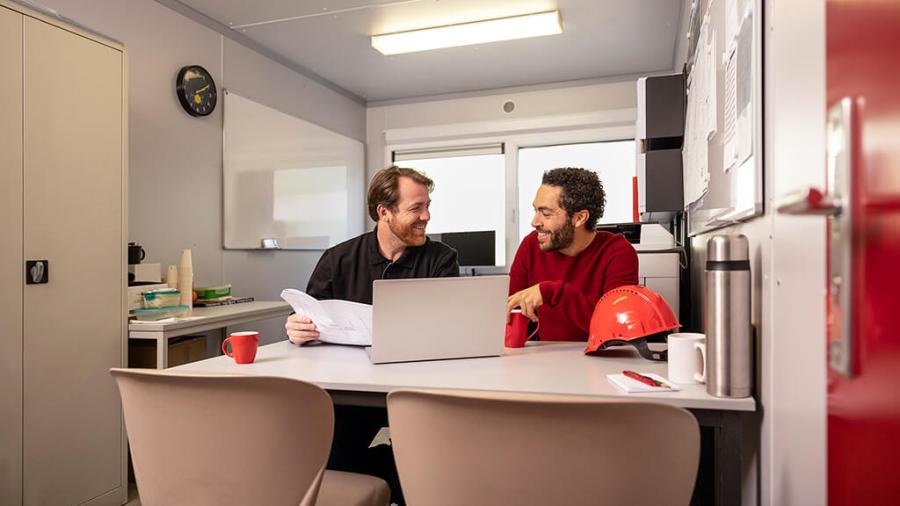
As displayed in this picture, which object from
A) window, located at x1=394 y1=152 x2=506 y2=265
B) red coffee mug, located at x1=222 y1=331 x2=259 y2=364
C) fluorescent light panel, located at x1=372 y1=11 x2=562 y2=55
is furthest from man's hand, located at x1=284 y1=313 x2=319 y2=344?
window, located at x1=394 y1=152 x2=506 y2=265

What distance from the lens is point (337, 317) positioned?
1.70 m

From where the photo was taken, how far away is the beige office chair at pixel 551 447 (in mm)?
810

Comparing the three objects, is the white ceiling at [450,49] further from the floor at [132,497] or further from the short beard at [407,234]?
the floor at [132,497]

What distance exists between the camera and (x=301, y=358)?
1607 millimetres

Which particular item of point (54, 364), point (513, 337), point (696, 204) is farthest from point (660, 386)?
point (54, 364)

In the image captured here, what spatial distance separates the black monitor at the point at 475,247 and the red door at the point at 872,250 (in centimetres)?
472

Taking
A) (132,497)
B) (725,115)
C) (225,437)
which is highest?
(725,115)

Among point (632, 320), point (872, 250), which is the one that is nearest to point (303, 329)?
point (632, 320)

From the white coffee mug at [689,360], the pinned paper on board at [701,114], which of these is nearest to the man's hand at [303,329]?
the white coffee mug at [689,360]

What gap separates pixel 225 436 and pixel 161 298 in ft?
6.56

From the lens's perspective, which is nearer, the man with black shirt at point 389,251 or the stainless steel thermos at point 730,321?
the stainless steel thermos at point 730,321

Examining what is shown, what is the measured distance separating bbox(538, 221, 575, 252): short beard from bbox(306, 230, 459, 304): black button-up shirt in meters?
0.42

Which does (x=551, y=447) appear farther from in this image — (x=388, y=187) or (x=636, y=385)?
(x=388, y=187)

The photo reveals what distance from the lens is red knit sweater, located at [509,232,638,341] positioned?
2320 mm
